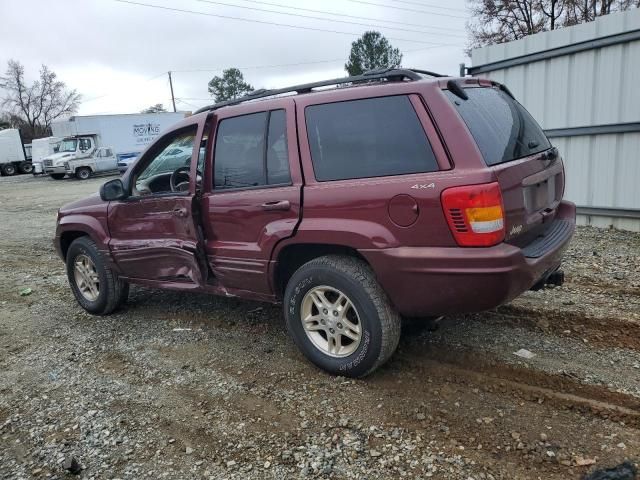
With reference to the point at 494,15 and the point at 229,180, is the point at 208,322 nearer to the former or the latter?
the point at 229,180

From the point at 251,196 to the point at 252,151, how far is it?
13.9 inches

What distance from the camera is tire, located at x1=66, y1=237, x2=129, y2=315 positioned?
16.8 feet

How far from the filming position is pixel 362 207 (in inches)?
128

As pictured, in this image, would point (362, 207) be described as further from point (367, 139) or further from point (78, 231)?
point (78, 231)

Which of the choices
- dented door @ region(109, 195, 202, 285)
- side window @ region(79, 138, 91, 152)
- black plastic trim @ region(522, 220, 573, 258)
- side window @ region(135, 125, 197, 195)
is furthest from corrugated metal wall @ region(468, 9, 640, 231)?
side window @ region(79, 138, 91, 152)

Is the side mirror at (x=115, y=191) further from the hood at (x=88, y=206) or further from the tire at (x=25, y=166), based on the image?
the tire at (x=25, y=166)

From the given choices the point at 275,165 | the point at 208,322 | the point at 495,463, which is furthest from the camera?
the point at 208,322

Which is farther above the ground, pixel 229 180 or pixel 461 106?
pixel 461 106

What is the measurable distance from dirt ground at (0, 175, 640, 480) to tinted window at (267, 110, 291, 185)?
53.7 inches

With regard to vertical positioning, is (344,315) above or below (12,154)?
below

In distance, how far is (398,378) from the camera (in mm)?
3588

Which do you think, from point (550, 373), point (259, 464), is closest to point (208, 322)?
point (259, 464)

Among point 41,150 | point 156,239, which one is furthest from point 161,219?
point 41,150

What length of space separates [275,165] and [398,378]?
170 cm
